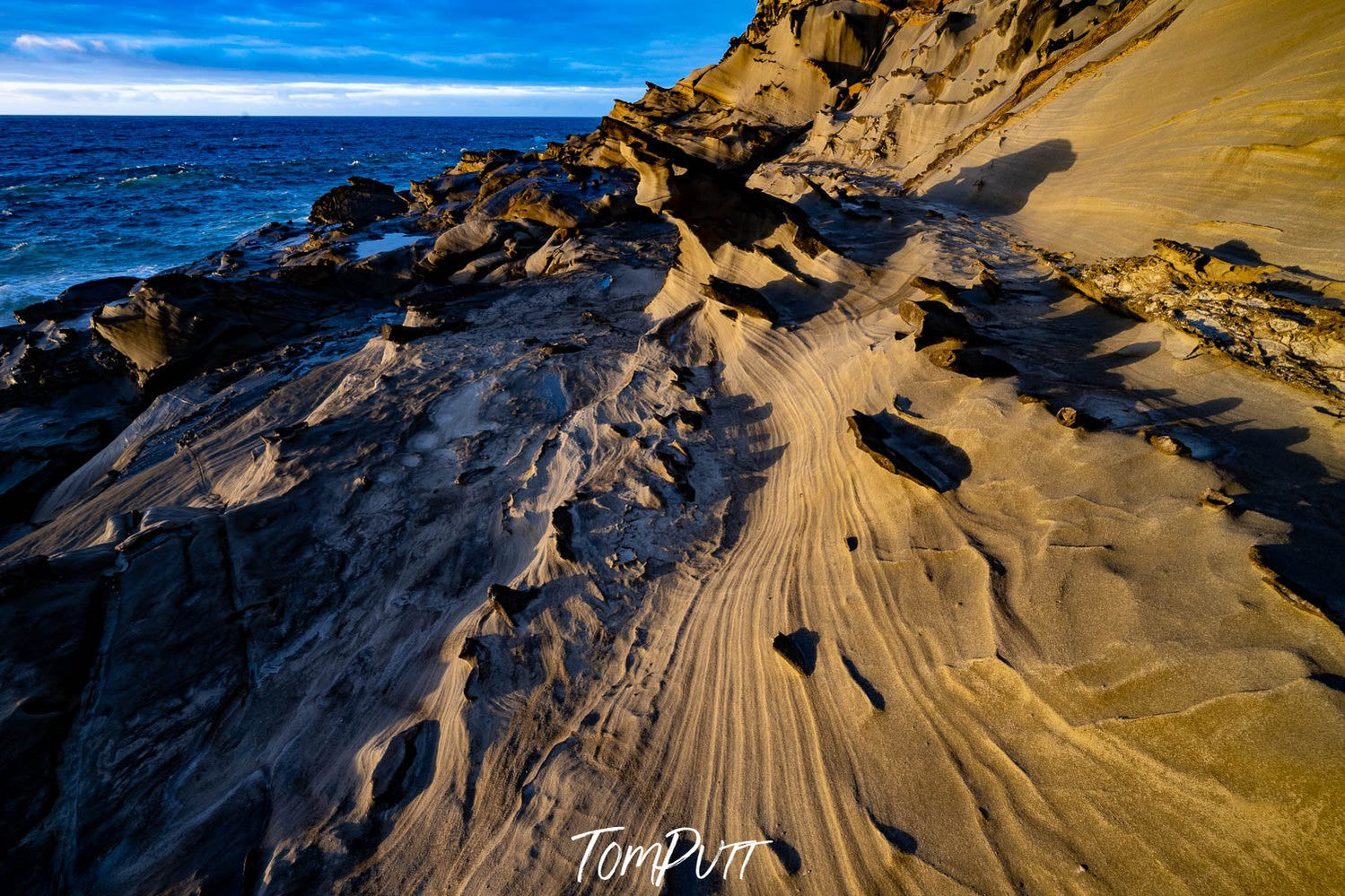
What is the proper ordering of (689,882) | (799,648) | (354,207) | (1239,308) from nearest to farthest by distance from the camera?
(689,882), (799,648), (1239,308), (354,207)

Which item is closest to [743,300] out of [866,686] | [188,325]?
[866,686]

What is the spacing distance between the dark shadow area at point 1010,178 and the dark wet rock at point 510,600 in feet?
30.2

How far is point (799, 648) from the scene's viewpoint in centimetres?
319

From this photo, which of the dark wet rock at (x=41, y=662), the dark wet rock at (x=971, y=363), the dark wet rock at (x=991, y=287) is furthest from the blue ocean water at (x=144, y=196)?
the dark wet rock at (x=991, y=287)

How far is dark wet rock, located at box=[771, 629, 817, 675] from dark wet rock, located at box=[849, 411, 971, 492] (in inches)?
52.1

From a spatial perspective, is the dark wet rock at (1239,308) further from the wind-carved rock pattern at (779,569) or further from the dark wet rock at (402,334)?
the dark wet rock at (402,334)

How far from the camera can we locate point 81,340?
9086mm

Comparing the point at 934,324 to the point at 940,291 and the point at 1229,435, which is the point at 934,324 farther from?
the point at 1229,435

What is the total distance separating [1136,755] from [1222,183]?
614 cm

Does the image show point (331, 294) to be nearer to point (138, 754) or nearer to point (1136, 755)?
point (138, 754)

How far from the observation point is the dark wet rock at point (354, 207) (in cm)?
1873

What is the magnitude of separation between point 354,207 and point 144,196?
17.6 metres

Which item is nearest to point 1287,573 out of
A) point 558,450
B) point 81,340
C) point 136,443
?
point 558,450

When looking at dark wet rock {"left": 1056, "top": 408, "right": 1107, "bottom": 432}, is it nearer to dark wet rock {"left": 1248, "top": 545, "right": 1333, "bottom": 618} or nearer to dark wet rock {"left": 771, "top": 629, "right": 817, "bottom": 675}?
dark wet rock {"left": 1248, "top": 545, "right": 1333, "bottom": 618}
